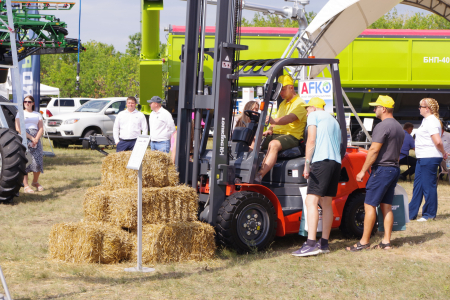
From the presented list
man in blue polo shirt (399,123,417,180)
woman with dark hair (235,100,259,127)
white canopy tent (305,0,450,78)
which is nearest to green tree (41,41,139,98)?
white canopy tent (305,0,450,78)

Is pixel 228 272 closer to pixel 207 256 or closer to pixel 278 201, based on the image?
pixel 207 256

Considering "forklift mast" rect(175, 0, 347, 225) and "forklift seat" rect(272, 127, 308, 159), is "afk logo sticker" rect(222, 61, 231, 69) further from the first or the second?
"forklift seat" rect(272, 127, 308, 159)

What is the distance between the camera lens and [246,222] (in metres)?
5.85

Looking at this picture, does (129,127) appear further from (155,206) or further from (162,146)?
(155,206)

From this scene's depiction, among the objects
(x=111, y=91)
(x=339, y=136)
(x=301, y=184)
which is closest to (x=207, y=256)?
(x=301, y=184)

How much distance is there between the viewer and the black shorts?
19.2ft

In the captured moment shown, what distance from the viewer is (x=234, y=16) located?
19.6 ft

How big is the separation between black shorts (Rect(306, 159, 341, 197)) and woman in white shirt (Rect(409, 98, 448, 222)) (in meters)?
2.44

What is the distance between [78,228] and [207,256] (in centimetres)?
136

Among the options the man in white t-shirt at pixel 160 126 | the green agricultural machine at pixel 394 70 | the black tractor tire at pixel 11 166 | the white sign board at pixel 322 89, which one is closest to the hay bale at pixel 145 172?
the black tractor tire at pixel 11 166

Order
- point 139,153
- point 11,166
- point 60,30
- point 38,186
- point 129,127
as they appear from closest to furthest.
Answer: point 139,153 < point 11,166 < point 129,127 < point 38,186 < point 60,30

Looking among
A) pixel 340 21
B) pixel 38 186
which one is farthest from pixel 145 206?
pixel 340 21

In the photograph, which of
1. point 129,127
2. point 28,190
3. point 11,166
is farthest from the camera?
point 129,127

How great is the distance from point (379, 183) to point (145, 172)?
8.81 feet
